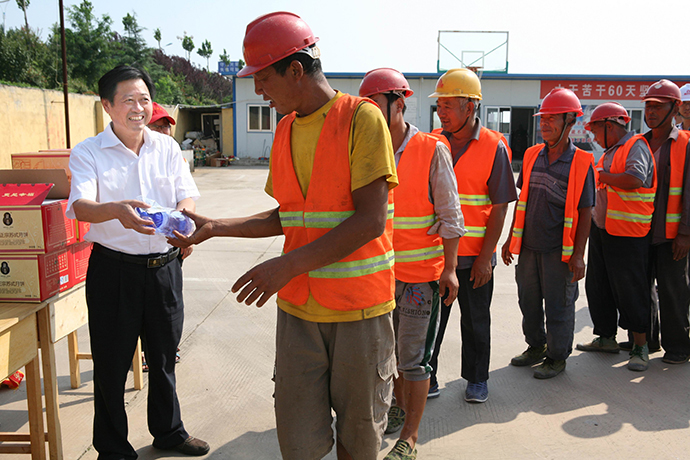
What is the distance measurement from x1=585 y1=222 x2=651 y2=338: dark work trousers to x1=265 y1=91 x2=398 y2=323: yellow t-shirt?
3.06m

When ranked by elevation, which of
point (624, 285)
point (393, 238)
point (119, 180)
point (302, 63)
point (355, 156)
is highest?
point (302, 63)

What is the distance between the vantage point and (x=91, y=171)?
8.82 feet

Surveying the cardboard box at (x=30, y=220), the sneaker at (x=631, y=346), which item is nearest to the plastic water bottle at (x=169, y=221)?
the cardboard box at (x=30, y=220)

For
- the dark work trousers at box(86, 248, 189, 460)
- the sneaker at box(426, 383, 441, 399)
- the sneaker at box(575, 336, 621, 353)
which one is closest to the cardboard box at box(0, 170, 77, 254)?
the dark work trousers at box(86, 248, 189, 460)

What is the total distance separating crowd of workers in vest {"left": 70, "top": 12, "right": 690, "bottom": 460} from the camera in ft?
6.20

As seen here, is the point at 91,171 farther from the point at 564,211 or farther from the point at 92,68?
the point at 92,68

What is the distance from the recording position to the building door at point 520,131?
2589 cm

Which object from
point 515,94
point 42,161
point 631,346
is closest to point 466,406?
point 631,346

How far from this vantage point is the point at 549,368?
13.3 feet

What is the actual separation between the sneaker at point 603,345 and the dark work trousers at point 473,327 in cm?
143

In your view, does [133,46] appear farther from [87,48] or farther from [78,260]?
[78,260]

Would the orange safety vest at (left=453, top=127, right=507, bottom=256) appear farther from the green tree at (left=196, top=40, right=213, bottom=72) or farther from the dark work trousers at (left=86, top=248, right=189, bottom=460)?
the green tree at (left=196, top=40, right=213, bottom=72)

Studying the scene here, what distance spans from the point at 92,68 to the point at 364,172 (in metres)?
39.3

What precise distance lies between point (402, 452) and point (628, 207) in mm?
2787
